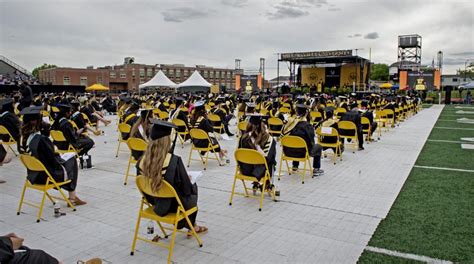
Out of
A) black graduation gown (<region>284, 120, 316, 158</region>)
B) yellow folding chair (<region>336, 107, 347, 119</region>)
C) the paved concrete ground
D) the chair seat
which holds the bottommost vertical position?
the paved concrete ground

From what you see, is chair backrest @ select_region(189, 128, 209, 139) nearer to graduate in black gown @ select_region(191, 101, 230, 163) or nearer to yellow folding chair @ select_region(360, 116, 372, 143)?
graduate in black gown @ select_region(191, 101, 230, 163)

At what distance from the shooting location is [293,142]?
6754mm

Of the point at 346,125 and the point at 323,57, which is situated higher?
Result: the point at 323,57

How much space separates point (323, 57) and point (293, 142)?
35667 mm

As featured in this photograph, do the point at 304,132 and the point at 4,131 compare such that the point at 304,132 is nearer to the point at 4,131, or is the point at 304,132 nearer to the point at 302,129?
the point at 302,129

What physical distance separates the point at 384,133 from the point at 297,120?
8.06m

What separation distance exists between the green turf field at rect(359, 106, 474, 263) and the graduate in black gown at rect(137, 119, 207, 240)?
2055mm

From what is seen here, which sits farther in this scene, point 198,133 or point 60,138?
point 198,133

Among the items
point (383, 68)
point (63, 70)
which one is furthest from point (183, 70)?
point (383, 68)

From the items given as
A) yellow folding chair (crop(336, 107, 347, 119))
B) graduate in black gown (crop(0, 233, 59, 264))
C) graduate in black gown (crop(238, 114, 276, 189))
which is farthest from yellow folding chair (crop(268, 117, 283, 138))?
graduate in black gown (crop(0, 233, 59, 264))

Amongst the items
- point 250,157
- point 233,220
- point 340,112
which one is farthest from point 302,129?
point 340,112

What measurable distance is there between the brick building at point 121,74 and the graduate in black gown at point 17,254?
63626mm

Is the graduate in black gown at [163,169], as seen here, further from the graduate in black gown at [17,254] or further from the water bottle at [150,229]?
the graduate in black gown at [17,254]

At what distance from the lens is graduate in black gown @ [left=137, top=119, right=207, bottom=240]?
144 inches
